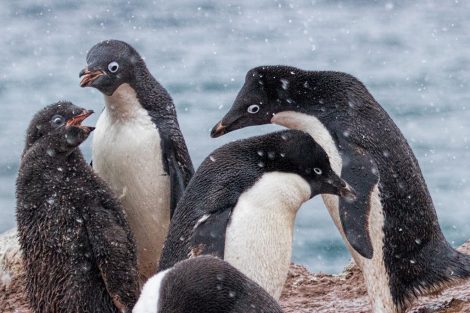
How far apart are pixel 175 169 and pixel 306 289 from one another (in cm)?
158

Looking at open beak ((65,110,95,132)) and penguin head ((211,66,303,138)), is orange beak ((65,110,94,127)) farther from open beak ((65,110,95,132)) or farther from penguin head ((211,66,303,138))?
penguin head ((211,66,303,138))

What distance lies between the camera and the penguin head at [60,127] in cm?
598

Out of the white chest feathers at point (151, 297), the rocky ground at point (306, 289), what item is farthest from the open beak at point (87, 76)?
the white chest feathers at point (151, 297)

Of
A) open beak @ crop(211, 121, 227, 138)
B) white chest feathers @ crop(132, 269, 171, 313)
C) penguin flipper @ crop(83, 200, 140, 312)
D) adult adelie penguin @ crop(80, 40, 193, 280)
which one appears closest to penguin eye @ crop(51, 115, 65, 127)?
penguin flipper @ crop(83, 200, 140, 312)

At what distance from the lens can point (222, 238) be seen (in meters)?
5.53

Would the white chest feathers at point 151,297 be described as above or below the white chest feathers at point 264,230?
below

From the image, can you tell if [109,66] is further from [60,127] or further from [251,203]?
[251,203]

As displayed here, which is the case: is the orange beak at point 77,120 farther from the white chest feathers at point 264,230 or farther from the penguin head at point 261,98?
the white chest feathers at point 264,230

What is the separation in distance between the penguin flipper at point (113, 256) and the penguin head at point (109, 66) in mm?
913

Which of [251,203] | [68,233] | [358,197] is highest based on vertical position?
[358,197]

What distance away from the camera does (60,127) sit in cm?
603

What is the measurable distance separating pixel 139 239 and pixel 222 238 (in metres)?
1.48

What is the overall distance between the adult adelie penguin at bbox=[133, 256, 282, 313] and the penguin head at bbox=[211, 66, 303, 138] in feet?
7.97

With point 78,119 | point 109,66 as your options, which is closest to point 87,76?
point 109,66
